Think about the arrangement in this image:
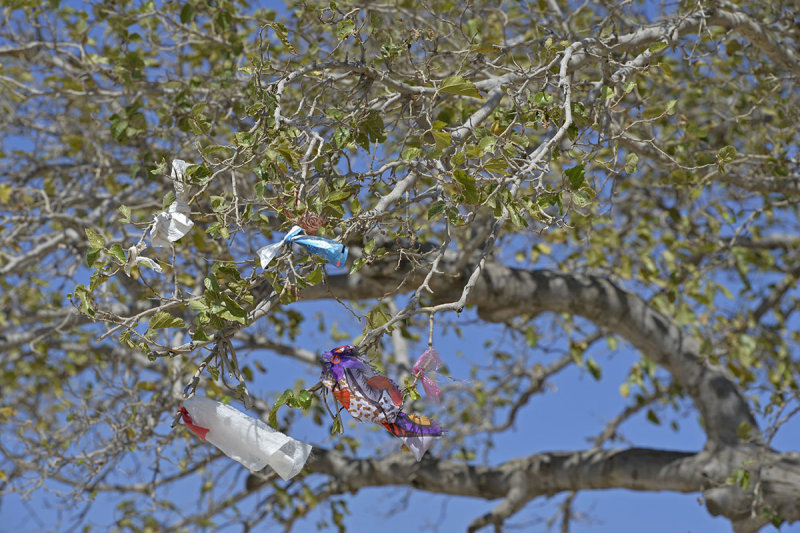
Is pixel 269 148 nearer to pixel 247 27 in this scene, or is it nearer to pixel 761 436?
pixel 247 27

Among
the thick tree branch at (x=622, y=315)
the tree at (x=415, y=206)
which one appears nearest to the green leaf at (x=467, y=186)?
the tree at (x=415, y=206)

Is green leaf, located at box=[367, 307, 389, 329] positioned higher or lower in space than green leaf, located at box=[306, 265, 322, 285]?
higher

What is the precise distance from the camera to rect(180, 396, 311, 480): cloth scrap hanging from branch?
2.08 metres

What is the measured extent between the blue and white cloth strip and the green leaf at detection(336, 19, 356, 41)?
0.61 m

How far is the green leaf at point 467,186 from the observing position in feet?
6.99

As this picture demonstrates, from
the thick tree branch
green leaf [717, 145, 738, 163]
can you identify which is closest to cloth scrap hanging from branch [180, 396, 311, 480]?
Result: green leaf [717, 145, 738, 163]

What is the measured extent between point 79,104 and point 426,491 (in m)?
2.69

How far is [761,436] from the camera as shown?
392cm

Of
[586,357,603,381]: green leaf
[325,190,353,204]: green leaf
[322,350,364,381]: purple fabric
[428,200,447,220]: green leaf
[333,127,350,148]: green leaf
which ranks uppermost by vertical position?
[586,357,603,381]: green leaf

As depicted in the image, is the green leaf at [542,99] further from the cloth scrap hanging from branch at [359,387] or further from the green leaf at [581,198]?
the cloth scrap hanging from branch at [359,387]

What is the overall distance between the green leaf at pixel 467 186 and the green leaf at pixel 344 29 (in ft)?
1.73

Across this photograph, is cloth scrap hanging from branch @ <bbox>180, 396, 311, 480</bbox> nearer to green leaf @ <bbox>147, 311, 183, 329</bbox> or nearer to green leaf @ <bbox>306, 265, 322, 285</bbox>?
green leaf @ <bbox>147, 311, 183, 329</bbox>

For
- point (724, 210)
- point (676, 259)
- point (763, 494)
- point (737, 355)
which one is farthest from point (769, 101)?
point (763, 494)

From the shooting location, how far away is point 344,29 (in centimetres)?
235
